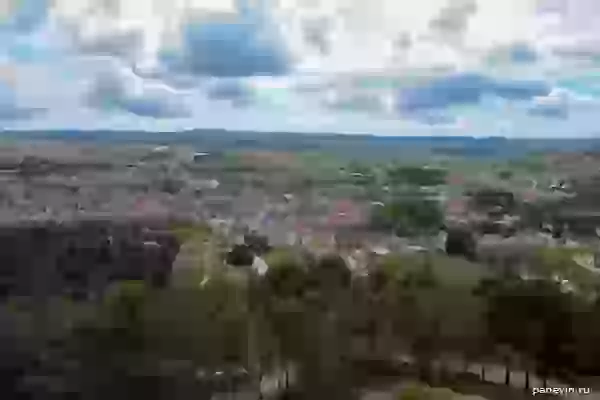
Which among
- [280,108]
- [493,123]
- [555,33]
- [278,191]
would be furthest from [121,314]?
[555,33]

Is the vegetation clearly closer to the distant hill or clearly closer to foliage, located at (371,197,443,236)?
foliage, located at (371,197,443,236)

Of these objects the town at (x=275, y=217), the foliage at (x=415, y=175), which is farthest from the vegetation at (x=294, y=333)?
the foliage at (x=415, y=175)

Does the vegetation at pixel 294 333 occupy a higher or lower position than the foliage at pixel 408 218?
lower

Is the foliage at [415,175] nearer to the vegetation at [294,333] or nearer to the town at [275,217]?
the town at [275,217]

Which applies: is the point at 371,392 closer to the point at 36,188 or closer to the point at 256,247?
the point at 256,247

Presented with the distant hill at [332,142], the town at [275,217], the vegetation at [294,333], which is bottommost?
the vegetation at [294,333]

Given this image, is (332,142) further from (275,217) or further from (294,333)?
(294,333)

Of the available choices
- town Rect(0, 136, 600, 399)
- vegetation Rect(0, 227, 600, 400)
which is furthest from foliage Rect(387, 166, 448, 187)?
vegetation Rect(0, 227, 600, 400)

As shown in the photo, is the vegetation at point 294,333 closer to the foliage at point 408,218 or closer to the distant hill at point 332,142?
the foliage at point 408,218

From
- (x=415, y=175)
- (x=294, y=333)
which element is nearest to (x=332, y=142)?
(x=415, y=175)
